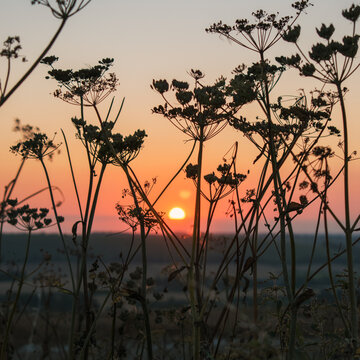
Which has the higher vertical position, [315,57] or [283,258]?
[315,57]

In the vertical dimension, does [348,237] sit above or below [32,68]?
below

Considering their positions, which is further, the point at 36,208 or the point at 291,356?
the point at 36,208

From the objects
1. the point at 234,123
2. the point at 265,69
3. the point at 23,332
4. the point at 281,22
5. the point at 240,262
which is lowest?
the point at 23,332

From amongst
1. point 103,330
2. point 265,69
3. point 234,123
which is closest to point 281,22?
point 265,69

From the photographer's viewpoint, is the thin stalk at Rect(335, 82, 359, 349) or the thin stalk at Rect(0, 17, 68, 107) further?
the thin stalk at Rect(335, 82, 359, 349)

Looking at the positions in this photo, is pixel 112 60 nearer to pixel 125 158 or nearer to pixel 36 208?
pixel 125 158

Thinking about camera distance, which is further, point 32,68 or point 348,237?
point 348,237

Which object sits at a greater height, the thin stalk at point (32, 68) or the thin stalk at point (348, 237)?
the thin stalk at point (32, 68)

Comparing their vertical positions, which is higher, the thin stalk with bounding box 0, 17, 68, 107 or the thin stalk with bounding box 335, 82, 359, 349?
the thin stalk with bounding box 0, 17, 68, 107

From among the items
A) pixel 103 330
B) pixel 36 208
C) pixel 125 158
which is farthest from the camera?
pixel 103 330

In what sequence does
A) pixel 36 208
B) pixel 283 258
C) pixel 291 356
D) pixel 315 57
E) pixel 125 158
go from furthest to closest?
1. pixel 36 208
2. pixel 125 158
3. pixel 315 57
4. pixel 283 258
5. pixel 291 356

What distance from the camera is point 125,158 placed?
20.1 feet

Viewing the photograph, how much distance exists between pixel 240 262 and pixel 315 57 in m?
2.35

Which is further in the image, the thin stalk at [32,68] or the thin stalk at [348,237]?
the thin stalk at [348,237]
